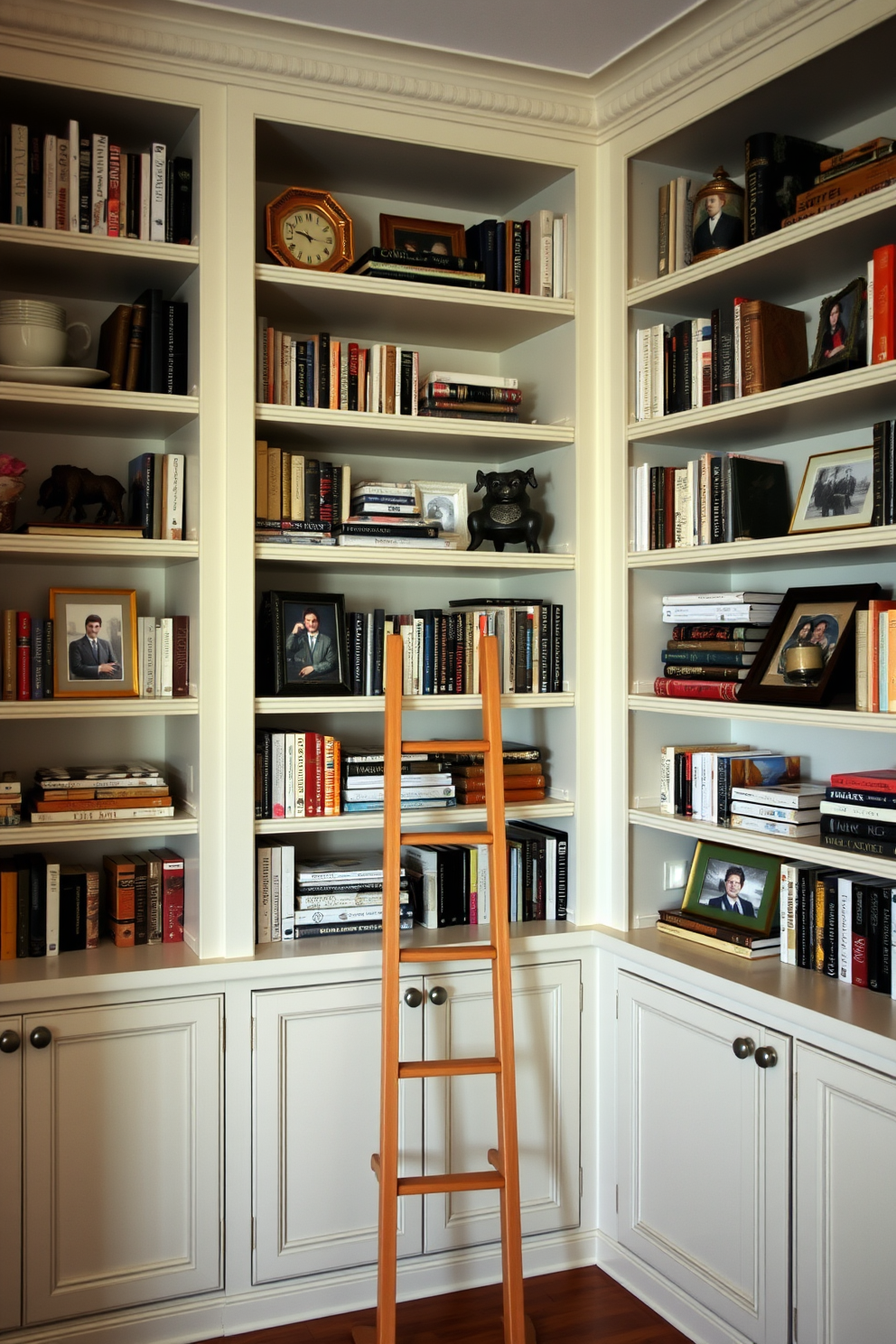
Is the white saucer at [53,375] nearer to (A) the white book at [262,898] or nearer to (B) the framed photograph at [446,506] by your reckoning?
(B) the framed photograph at [446,506]

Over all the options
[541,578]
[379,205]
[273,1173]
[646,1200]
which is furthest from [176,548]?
[646,1200]

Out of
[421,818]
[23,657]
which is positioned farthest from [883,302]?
[23,657]

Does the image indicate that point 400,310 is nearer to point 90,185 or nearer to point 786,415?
point 90,185

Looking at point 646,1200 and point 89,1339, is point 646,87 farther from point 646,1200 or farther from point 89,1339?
point 89,1339

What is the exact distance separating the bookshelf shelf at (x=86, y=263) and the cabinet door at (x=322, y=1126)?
162cm

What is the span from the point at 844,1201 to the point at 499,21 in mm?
2398

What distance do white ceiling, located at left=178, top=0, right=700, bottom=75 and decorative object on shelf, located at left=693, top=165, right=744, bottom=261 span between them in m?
0.34

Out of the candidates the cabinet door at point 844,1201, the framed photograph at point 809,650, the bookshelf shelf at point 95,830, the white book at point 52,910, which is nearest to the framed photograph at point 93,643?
the bookshelf shelf at point 95,830

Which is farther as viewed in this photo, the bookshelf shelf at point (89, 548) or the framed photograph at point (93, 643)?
the framed photograph at point (93, 643)

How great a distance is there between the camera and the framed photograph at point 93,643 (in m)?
2.44

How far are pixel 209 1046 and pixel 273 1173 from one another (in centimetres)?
32

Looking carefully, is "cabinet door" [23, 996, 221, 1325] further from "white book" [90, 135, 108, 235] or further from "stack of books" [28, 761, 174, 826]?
"white book" [90, 135, 108, 235]

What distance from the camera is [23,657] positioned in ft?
7.85

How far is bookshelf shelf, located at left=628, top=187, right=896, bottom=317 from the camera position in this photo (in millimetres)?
2072
